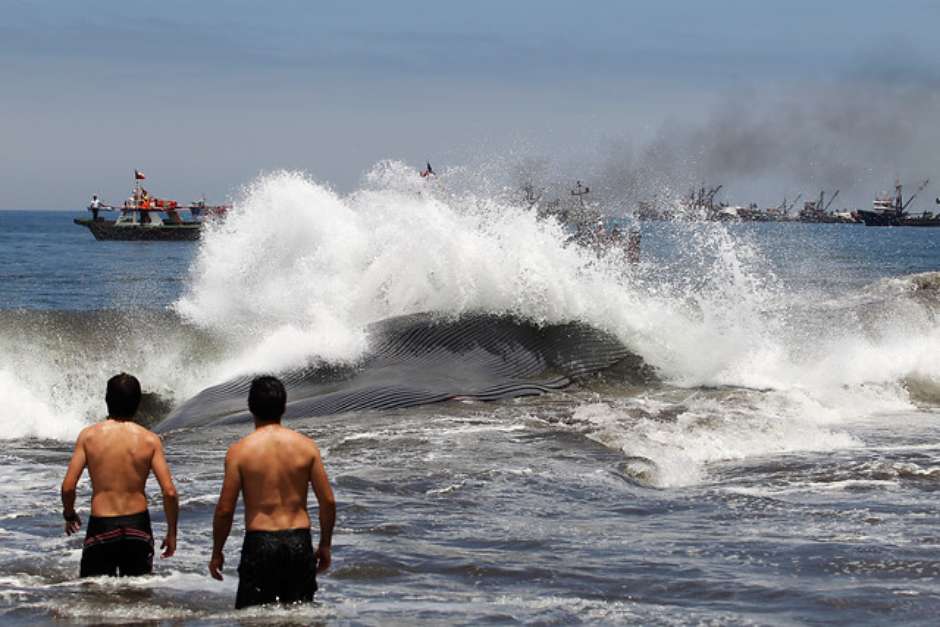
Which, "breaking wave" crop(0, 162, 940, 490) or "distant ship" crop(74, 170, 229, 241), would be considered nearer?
"breaking wave" crop(0, 162, 940, 490)

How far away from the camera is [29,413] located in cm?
1739

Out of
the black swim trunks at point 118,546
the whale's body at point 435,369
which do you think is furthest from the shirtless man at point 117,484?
the whale's body at point 435,369

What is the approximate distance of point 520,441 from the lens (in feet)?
44.9

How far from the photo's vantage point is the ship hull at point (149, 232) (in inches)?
3735

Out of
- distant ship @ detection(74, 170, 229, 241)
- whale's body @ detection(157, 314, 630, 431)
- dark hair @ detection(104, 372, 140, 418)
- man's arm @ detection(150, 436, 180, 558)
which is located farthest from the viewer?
distant ship @ detection(74, 170, 229, 241)

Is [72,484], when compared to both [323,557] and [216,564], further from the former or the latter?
[323,557]

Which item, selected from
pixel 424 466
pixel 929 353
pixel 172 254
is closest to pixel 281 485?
pixel 424 466

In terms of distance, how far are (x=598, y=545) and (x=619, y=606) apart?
5.01 ft

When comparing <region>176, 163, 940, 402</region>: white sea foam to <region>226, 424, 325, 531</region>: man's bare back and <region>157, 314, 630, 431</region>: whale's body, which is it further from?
A: <region>226, 424, 325, 531</region>: man's bare back

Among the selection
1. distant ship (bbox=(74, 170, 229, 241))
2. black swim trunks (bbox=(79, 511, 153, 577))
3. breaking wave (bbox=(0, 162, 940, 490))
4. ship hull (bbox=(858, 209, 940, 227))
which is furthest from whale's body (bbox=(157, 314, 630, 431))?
ship hull (bbox=(858, 209, 940, 227))

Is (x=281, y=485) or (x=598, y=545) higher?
(x=281, y=485)

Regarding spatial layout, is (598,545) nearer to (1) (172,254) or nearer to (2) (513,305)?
(2) (513,305)

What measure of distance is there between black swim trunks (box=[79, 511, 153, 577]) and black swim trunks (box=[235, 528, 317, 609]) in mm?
916

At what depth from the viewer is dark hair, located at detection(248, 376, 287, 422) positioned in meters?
6.94
